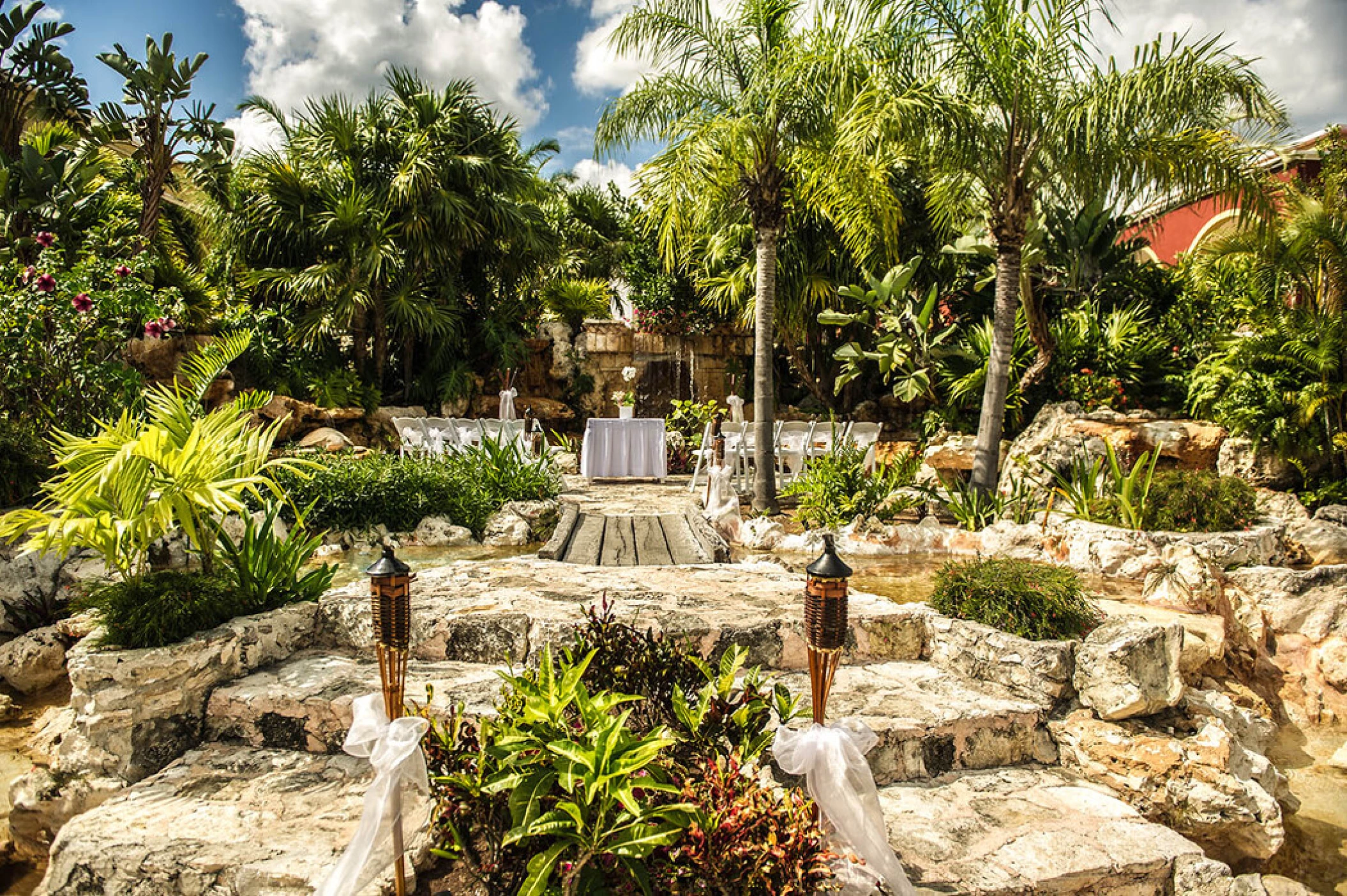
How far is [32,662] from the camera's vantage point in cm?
516

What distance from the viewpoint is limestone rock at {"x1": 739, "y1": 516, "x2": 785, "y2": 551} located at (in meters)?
8.37

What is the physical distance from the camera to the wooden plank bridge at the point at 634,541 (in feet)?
21.3

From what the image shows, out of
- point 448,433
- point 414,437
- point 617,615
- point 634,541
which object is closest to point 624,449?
point 448,433

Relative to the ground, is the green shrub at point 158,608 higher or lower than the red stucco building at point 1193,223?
lower

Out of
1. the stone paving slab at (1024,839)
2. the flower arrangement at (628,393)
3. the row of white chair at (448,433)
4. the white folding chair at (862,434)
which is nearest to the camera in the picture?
the stone paving slab at (1024,839)

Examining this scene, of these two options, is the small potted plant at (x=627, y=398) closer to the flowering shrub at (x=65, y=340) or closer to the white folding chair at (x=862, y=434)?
the white folding chair at (x=862, y=434)

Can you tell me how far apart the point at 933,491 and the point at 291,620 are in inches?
283

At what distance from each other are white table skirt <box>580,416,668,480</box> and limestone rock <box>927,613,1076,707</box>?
29.0 feet

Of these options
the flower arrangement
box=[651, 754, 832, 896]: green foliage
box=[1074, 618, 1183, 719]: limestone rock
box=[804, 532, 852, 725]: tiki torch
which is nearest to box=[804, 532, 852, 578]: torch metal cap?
box=[804, 532, 852, 725]: tiki torch

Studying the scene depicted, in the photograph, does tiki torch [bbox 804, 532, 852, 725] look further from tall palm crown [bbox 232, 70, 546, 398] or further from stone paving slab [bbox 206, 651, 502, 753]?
tall palm crown [bbox 232, 70, 546, 398]

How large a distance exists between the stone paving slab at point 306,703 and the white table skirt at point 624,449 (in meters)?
8.95

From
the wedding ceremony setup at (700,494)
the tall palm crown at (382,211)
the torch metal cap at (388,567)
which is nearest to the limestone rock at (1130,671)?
the wedding ceremony setup at (700,494)

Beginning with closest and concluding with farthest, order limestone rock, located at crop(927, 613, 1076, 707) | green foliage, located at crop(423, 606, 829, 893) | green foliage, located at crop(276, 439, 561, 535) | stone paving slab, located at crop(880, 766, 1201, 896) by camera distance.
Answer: green foliage, located at crop(423, 606, 829, 893) → stone paving slab, located at crop(880, 766, 1201, 896) → limestone rock, located at crop(927, 613, 1076, 707) → green foliage, located at crop(276, 439, 561, 535)

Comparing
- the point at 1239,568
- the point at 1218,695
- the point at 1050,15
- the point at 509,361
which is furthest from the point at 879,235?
the point at 509,361
